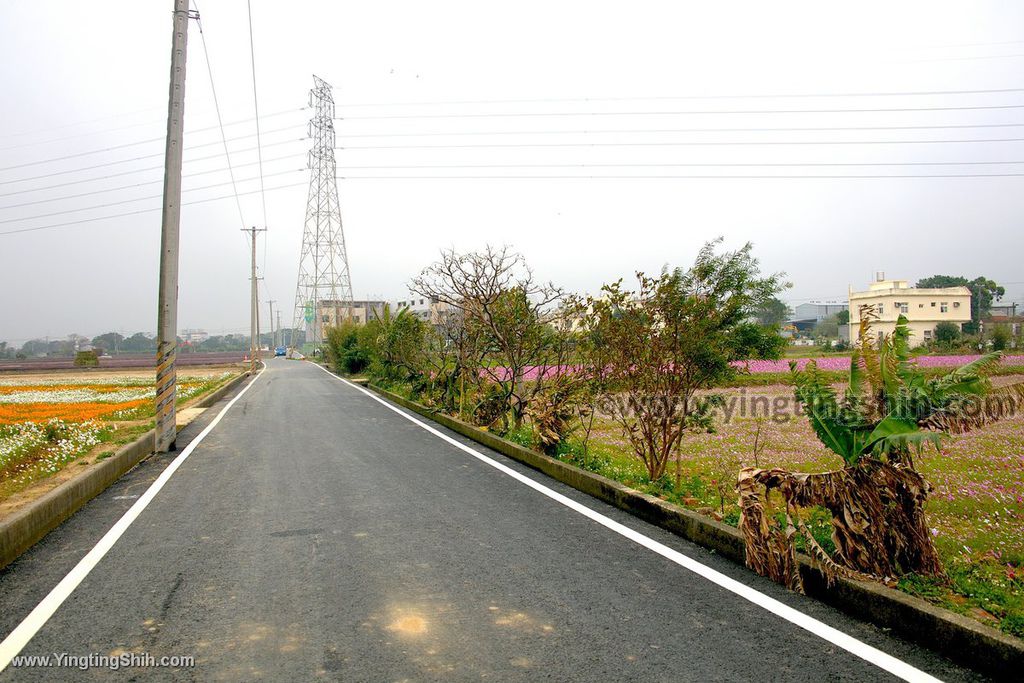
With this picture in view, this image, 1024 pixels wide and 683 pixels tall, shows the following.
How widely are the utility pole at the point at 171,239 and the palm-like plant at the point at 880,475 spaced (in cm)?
990

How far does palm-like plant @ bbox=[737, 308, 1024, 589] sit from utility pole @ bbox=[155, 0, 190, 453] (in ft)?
32.5

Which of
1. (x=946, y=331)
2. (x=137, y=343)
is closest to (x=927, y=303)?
(x=946, y=331)

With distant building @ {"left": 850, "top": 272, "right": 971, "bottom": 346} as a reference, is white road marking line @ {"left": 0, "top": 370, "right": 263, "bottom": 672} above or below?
below

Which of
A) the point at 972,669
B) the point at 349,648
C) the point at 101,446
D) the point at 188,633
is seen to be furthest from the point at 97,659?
the point at 101,446

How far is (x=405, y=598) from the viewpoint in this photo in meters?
4.34

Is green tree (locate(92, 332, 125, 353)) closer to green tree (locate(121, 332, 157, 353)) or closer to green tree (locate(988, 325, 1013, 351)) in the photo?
green tree (locate(121, 332, 157, 353))

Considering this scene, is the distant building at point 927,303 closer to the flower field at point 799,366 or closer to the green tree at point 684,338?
the flower field at point 799,366

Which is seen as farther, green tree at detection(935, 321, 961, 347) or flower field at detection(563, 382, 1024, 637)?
green tree at detection(935, 321, 961, 347)

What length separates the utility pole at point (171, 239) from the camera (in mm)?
11500

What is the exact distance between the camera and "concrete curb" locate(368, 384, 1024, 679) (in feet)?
10.9

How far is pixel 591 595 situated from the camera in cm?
436

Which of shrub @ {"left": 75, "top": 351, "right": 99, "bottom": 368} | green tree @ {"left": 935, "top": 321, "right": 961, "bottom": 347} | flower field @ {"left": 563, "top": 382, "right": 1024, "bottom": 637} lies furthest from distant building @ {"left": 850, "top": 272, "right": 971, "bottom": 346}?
shrub @ {"left": 75, "top": 351, "right": 99, "bottom": 368}

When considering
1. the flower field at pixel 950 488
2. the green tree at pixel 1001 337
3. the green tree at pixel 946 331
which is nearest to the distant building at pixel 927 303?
the green tree at pixel 946 331

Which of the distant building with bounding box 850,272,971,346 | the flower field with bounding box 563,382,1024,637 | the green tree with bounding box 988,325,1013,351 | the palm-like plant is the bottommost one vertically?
the flower field with bounding box 563,382,1024,637
